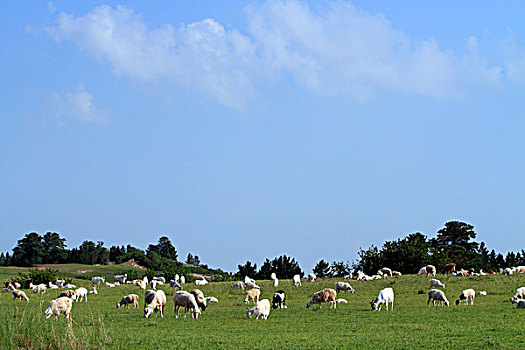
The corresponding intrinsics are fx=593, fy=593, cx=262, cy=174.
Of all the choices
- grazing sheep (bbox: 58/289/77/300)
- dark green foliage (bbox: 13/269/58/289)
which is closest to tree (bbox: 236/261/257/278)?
dark green foliage (bbox: 13/269/58/289)

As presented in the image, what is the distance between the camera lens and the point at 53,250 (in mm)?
119125

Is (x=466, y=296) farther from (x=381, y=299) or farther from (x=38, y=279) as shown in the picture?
(x=38, y=279)

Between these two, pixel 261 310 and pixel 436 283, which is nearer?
pixel 261 310

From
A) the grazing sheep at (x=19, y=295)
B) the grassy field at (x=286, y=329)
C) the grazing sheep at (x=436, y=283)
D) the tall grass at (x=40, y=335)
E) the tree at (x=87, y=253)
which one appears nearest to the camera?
the tall grass at (x=40, y=335)

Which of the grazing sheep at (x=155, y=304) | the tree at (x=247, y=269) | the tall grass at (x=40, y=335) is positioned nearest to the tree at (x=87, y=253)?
the tree at (x=247, y=269)

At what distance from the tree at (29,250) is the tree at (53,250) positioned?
1.19m

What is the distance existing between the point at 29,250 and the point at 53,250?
14.9ft

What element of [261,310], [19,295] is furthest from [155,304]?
[19,295]

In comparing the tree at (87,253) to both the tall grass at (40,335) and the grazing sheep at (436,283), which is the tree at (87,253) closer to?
the grazing sheep at (436,283)

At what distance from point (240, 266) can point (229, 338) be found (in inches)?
2494

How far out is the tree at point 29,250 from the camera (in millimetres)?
116188

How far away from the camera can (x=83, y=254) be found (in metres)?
124

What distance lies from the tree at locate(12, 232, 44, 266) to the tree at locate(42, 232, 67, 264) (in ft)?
3.90

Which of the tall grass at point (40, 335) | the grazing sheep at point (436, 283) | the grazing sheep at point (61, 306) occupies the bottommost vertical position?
the tall grass at point (40, 335)
